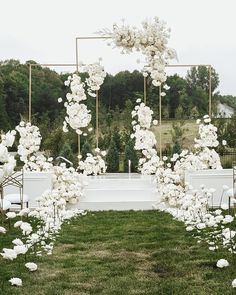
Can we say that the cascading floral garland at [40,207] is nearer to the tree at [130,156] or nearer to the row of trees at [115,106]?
the tree at [130,156]

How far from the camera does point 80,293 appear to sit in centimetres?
519

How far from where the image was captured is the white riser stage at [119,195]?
12.3 meters

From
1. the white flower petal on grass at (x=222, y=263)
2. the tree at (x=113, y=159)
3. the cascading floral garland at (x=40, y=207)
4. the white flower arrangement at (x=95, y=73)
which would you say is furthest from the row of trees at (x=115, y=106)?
Answer: the white flower petal on grass at (x=222, y=263)

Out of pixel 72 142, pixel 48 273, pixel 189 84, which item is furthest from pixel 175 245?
pixel 189 84

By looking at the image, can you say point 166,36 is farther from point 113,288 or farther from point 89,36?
point 89,36

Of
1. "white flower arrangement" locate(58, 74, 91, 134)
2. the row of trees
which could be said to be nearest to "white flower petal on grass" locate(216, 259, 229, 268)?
"white flower arrangement" locate(58, 74, 91, 134)

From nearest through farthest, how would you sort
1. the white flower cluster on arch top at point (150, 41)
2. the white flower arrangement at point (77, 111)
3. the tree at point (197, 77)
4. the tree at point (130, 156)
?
the white flower cluster on arch top at point (150, 41)
the white flower arrangement at point (77, 111)
the tree at point (130, 156)
the tree at point (197, 77)

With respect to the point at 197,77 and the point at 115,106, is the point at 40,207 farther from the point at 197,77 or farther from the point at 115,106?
the point at 197,77

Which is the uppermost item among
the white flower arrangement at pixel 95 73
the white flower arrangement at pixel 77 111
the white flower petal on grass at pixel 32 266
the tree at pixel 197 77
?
the tree at pixel 197 77

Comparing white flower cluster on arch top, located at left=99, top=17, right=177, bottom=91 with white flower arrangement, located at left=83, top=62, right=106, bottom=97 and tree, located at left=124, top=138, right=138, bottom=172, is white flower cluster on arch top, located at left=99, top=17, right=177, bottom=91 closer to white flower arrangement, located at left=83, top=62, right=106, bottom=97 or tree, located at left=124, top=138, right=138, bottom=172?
white flower arrangement, located at left=83, top=62, right=106, bottom=97

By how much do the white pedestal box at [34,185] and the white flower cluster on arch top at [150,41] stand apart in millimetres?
5449

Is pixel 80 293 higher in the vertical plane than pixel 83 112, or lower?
lower

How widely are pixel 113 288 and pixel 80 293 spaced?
1.02 ft

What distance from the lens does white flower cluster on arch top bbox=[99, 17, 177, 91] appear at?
6.63 metres
